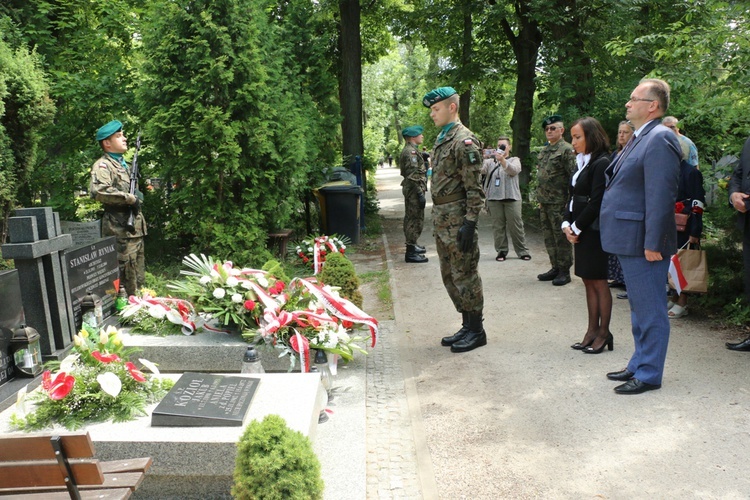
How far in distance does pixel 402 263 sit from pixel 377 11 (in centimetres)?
1197

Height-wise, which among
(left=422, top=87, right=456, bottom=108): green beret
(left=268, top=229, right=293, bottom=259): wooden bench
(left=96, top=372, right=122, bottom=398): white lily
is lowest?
(left=268, top=229, right=293, bottom=259): wooden bench

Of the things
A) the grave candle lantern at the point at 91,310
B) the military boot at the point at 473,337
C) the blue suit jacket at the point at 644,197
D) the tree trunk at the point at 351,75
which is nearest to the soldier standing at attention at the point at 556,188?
the military boot at the point at 473,337

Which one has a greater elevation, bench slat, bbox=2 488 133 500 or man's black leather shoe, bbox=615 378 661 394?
bench slat, bbox=2 488 133 500

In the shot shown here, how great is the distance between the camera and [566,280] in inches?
357

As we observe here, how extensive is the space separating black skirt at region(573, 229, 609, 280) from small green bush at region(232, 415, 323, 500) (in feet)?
11.7

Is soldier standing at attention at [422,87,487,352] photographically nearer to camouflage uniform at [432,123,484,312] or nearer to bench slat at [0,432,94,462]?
camouflage uniform at [432,123,484,312]

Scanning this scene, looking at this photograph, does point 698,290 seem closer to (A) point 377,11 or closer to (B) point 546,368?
(B) point 546,368

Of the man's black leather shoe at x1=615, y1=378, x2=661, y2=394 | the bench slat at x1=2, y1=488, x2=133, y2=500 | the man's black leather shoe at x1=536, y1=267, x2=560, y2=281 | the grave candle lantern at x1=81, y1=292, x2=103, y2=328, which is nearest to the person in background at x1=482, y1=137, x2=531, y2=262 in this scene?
the man's black leather shoe at x1=536, y1=267, x2=560, y2=281

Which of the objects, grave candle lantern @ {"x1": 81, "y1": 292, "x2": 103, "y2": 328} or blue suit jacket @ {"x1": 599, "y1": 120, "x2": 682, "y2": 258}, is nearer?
blue suit jacket @ {"x1": 599, "y1": 120, "x2": 682, "y2": 258}

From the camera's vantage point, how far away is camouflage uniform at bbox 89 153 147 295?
713 centimetres

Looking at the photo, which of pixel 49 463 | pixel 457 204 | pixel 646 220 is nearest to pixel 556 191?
pixel 457 204

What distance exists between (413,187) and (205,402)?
789cm

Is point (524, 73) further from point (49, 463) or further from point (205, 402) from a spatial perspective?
point (49, 463)

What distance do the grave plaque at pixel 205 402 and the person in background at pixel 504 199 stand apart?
22.3ft
